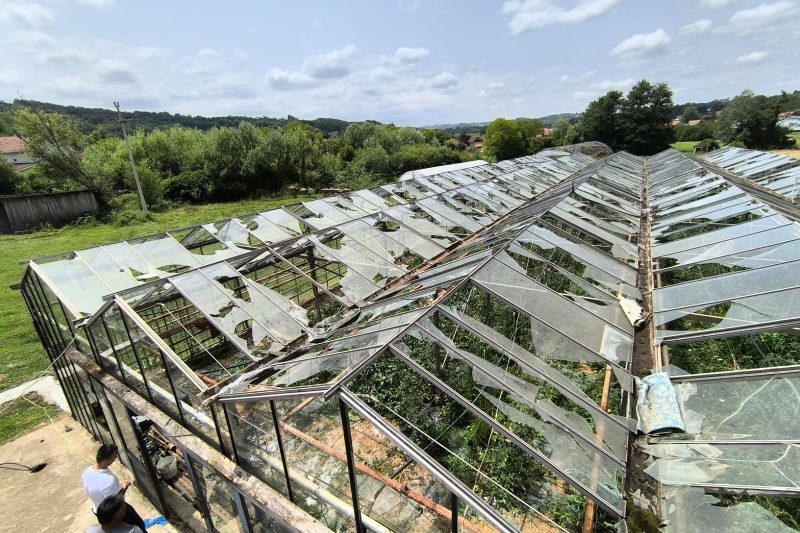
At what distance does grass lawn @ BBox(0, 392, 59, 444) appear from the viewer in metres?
8.20

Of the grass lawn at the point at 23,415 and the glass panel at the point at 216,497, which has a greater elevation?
the glass panel at the point at 216,497

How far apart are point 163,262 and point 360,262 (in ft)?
14.8

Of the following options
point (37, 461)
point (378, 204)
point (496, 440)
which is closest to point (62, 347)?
point (37, 461)

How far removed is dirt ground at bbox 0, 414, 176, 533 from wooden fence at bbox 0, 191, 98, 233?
22323 millimetres

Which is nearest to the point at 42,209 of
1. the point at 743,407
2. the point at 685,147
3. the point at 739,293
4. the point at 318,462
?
the point at 318,462

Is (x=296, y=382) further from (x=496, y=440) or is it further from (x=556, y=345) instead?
(x=556, y=345)

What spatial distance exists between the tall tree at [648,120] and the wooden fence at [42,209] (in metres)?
58.1

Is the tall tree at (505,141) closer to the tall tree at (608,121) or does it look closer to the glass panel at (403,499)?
the tall tree at (608,121)

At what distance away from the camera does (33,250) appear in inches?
740

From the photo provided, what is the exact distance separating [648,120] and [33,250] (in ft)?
199

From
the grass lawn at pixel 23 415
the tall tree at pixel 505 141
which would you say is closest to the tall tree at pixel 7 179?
the grass lawn at pixel 23 415

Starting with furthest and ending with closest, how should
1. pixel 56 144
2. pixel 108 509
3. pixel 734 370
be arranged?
pixel 56 144 → pixel 734 370 → pixel 108 509

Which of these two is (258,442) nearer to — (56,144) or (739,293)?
(739,293)

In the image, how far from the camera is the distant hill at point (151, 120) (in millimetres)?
43169
